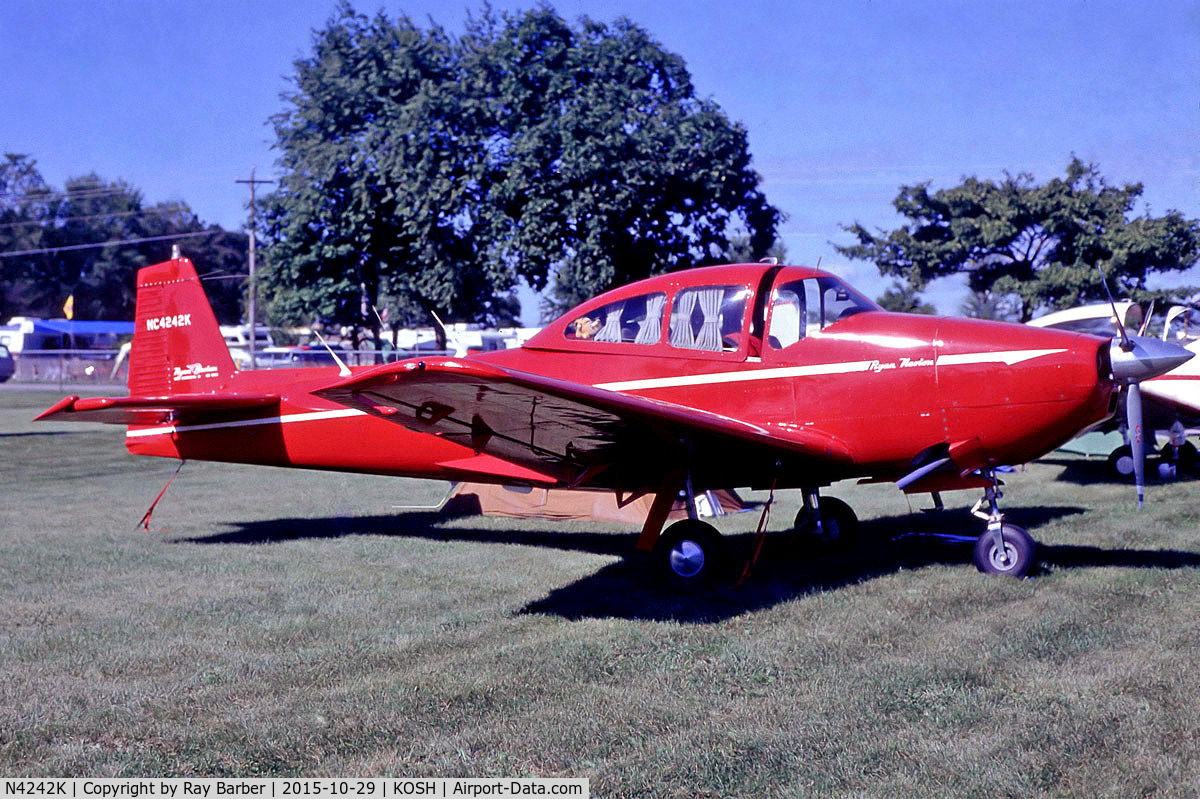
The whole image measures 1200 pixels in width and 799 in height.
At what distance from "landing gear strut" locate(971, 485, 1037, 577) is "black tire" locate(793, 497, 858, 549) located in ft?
4.66

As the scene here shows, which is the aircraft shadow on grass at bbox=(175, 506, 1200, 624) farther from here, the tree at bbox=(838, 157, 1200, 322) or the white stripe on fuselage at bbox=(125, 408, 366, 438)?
the tree at bbox=(838, 157, 1200, 322)

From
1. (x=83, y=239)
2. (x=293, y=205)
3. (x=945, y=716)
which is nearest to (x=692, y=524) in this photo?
(x=945, y=716)

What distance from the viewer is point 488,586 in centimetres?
691

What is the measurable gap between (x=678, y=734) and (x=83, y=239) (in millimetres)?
75492

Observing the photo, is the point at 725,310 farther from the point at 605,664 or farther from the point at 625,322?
the point at 605,664

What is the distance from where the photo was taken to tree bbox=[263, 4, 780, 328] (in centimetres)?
2341

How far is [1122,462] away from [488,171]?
1615 cm

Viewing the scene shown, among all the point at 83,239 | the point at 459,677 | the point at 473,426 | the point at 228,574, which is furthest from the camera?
the point at 83,239

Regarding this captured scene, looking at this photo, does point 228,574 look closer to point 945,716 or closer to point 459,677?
point 459,677

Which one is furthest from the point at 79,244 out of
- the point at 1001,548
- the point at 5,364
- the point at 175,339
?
the point at 1001,548

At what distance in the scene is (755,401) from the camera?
7059 millimetres

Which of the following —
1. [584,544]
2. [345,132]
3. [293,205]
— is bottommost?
[584,544]
